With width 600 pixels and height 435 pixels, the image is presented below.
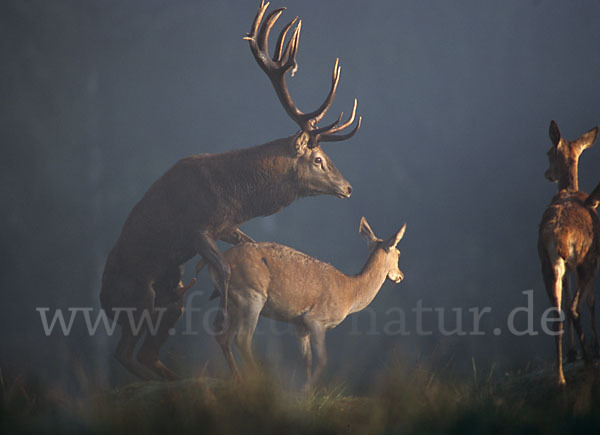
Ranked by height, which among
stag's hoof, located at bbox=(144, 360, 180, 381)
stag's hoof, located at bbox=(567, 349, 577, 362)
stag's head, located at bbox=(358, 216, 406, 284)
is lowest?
stag's hoof, located at bbox=(144, 360, 180, 381)

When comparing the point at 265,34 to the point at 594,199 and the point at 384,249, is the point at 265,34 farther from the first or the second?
the point at 594,199

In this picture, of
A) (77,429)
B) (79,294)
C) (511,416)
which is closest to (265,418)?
(77,429)

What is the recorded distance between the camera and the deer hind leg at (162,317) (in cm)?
423

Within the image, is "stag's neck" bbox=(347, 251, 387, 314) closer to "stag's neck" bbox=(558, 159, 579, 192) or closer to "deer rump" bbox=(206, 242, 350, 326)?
"deer rump" bbox=(206, 242, 350, 326)

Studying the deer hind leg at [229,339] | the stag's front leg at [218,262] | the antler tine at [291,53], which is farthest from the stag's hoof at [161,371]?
the antler tine at [291,53]

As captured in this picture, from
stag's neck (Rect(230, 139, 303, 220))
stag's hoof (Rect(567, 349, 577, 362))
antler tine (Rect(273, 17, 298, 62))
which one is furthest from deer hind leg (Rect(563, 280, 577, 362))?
antler tine (Rect(273, 17, 298, 62))

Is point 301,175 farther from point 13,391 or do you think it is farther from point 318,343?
point 13,391

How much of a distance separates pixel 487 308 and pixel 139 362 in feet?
10.9

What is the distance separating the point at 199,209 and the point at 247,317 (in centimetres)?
75

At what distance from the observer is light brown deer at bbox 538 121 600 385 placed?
341 centimetres

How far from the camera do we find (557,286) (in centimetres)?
340

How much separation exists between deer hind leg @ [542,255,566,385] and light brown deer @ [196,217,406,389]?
4.64ft

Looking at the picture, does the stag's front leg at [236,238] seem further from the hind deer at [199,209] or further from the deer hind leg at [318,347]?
the deer hind leg at [318,347]

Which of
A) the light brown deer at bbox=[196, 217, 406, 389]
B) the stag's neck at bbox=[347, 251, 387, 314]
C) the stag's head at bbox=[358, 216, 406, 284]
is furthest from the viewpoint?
the stag's head at bbox=[358, 216, 406, 284]
